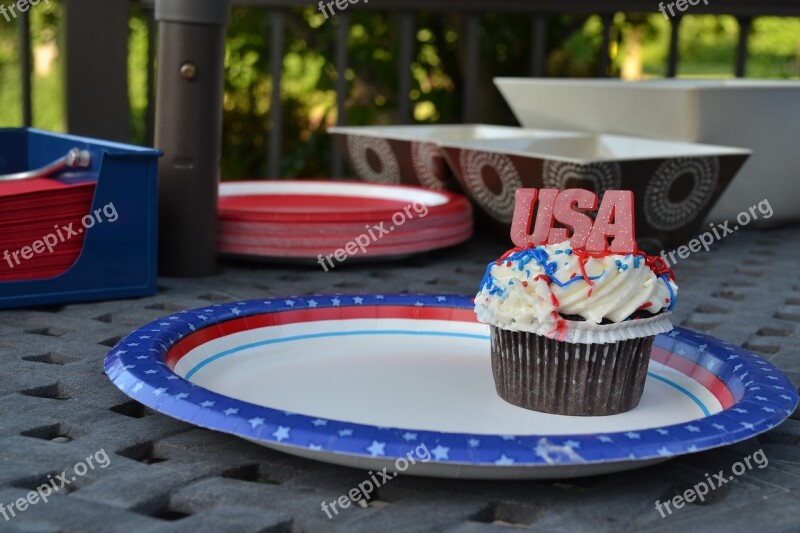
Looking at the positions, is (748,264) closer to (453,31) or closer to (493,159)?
(493,159)

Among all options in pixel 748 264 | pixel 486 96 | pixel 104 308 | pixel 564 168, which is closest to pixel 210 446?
pixel 104 308

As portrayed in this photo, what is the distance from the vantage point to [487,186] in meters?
2.88

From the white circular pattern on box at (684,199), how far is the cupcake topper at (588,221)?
1.38 m

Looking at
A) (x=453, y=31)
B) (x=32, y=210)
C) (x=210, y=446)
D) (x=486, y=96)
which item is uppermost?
(x=453, y=31)

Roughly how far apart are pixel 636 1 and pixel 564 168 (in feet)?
5.16

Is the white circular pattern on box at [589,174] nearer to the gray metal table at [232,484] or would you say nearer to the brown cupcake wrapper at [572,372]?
the gray metal table at [232,484]

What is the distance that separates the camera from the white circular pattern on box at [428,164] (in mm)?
3129

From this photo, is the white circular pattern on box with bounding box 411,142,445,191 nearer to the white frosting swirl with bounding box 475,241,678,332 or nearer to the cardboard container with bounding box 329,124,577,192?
the cardboard container with bounding box 329,124,577,192

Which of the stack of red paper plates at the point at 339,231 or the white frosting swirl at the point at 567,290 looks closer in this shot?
the white frosting swirl at the point at 567,290

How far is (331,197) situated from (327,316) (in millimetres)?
1435

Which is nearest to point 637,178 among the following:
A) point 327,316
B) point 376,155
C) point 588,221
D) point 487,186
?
point 487,186

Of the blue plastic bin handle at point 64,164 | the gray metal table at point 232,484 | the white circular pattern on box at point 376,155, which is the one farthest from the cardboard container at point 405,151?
the gray metal table at point 232,484

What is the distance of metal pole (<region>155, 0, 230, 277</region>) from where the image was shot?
7.73 ft

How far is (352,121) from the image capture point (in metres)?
5.04
